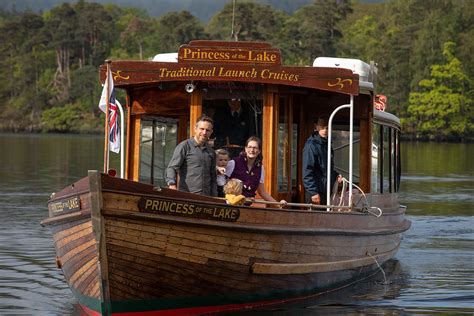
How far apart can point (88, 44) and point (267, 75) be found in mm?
120512

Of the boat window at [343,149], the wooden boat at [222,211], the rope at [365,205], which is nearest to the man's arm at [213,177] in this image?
the wooden boat at [222,211]

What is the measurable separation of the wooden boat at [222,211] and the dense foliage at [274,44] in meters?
78.6

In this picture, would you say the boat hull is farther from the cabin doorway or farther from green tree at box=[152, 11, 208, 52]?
green tree at box=[152, 11, 208, 52]

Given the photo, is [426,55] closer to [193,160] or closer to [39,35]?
[39,35]

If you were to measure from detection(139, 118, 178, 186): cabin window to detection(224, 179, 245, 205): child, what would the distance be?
268 cm

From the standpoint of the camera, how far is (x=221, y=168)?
13.0 metres

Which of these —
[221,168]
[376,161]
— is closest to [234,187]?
[221,168]

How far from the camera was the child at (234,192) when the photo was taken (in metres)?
11.8

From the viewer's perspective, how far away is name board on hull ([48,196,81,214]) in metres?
11.7

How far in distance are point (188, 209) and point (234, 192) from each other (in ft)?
2.40

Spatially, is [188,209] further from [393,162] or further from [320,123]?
[393,162]

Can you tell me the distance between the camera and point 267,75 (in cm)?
1316

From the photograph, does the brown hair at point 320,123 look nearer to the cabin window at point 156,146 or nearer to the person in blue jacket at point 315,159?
the person in blue jacket at point 315,159

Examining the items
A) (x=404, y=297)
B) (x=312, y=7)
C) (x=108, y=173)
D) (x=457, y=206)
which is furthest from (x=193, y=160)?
(x=312, y=7)
